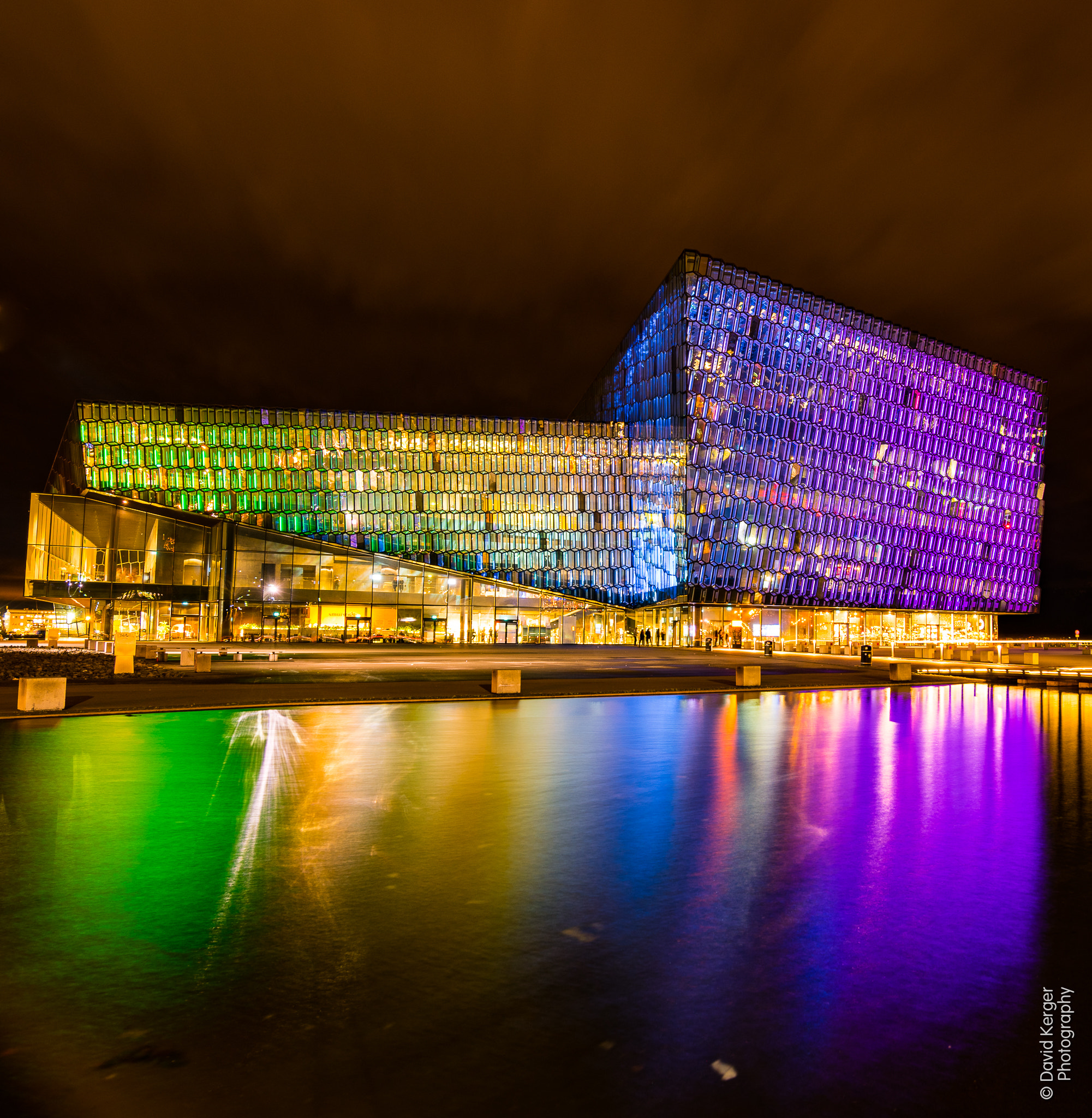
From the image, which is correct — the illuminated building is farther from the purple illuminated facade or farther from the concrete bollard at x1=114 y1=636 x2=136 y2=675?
the concrete bollard at x1=114 y1=636 x2=136 y2=675

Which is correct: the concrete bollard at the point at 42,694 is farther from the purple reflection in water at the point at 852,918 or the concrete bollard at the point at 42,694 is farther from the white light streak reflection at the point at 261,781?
the purple reflection in water at the point at 852,918

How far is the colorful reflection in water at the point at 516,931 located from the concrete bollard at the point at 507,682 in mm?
10783

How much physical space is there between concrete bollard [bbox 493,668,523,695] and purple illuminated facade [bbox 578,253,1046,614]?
5525 cm

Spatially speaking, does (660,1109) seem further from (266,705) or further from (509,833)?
(266,705)

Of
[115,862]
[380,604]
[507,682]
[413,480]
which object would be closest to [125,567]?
[380,604]

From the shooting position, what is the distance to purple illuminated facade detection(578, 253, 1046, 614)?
7725 cm

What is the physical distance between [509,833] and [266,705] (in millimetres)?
13036

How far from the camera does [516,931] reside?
5.58 metres

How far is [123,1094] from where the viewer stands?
12.0 feet

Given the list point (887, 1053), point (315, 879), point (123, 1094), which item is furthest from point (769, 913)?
point (123, 1094)

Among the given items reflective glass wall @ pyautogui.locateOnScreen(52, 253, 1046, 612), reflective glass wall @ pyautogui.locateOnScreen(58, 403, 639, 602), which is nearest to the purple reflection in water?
reflective glass wall @ pyautogui.locateOnScreen(52, 253, 1046, 612)

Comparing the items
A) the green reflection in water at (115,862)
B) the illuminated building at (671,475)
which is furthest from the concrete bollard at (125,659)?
the illuminated building at (671,475)

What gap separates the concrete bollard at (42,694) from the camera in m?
17.6

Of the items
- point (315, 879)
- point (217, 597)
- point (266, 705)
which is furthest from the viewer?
point (217, 597)
